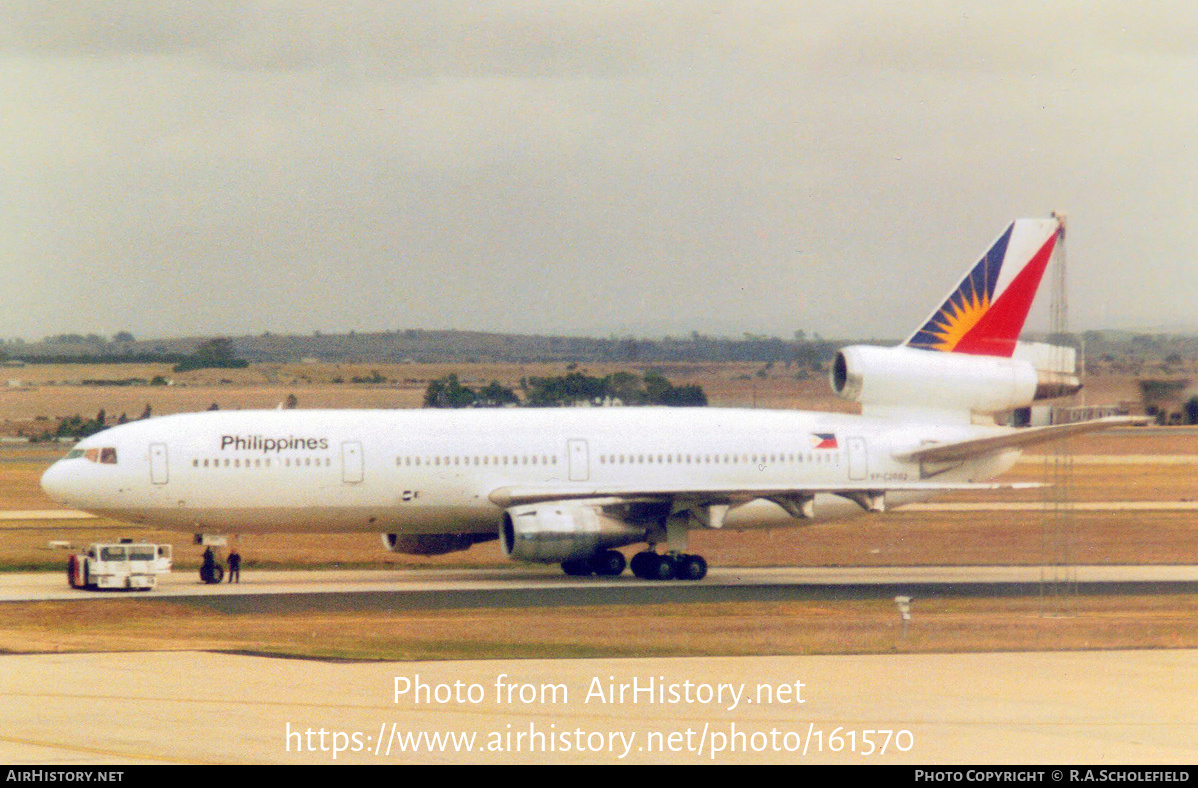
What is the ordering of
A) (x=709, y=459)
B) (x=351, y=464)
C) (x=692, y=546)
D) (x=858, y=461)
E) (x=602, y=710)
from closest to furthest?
1. (x=602, y=710)
2. (x=351, y=464)
3. (x=709, y=459)
4. (x=858, y=461)
5. (x=692, y=546)

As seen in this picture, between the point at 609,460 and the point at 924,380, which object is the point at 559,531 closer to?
the point at 609,460

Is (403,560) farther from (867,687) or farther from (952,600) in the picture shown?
(867,687)

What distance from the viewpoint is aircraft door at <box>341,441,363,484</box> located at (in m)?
35.3

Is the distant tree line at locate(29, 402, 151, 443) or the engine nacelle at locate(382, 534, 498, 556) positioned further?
the distant tree line at locate(29, 402, 151, 443)

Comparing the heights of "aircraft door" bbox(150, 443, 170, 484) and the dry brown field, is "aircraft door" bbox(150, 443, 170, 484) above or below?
above

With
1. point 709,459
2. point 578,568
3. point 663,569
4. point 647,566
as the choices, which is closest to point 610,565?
point 578,568

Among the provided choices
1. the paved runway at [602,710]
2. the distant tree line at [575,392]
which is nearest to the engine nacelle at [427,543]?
the distant tree line at [575,392]

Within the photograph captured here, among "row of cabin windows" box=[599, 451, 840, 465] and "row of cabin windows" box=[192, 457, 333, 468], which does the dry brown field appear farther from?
"row of cabin windows" box=[192, 457, 333, 468]

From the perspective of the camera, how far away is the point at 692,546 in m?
44.9

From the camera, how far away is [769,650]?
24.0m

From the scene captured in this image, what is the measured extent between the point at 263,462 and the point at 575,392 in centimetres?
2383

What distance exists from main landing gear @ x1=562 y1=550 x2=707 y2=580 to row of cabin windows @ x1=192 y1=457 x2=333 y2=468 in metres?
6.29

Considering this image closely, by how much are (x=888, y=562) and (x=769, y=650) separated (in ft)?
59.2

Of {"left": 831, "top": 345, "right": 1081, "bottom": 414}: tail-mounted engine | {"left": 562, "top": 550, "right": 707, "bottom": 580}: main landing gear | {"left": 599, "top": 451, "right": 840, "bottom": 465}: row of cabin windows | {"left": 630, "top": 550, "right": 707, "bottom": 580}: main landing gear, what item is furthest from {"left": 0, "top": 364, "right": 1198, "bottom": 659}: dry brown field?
{"left": 599, "top": 451, "right": 840, "bottom": 465}: row of cabin windows
